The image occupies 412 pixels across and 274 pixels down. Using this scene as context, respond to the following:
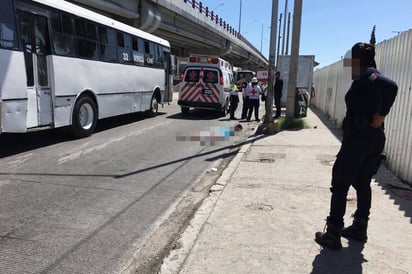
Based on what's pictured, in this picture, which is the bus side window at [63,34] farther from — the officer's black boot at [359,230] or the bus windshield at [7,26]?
the officer's black boot at [359,230]

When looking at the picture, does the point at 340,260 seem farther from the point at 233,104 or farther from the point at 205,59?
the point at 205,59

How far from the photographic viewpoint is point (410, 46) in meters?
6.24

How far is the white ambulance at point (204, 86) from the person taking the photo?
627 inches

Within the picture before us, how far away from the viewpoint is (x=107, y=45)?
10883mm

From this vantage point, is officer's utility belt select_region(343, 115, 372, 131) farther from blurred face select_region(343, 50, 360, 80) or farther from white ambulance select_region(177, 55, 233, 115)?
white ambulance select_region(177, 55, 233, 115)

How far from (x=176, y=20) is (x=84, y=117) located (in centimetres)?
2307

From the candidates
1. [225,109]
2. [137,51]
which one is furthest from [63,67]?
[225,109]

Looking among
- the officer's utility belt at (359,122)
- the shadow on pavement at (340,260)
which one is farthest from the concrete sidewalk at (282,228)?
the officer's utility belt at (359,122)

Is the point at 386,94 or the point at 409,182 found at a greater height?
the point at 386,94

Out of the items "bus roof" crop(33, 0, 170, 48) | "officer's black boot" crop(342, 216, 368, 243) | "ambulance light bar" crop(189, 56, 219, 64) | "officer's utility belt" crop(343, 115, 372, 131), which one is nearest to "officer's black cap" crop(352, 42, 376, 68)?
"officer's utility belt" crop(343, 115, 372, 131)

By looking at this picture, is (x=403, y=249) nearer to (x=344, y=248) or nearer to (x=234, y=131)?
(x=344, y=248)

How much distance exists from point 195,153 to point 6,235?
5179 millimetres

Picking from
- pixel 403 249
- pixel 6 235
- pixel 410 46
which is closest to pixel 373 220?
pixel 403 249

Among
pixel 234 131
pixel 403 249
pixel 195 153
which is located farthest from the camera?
pixel 234 131
